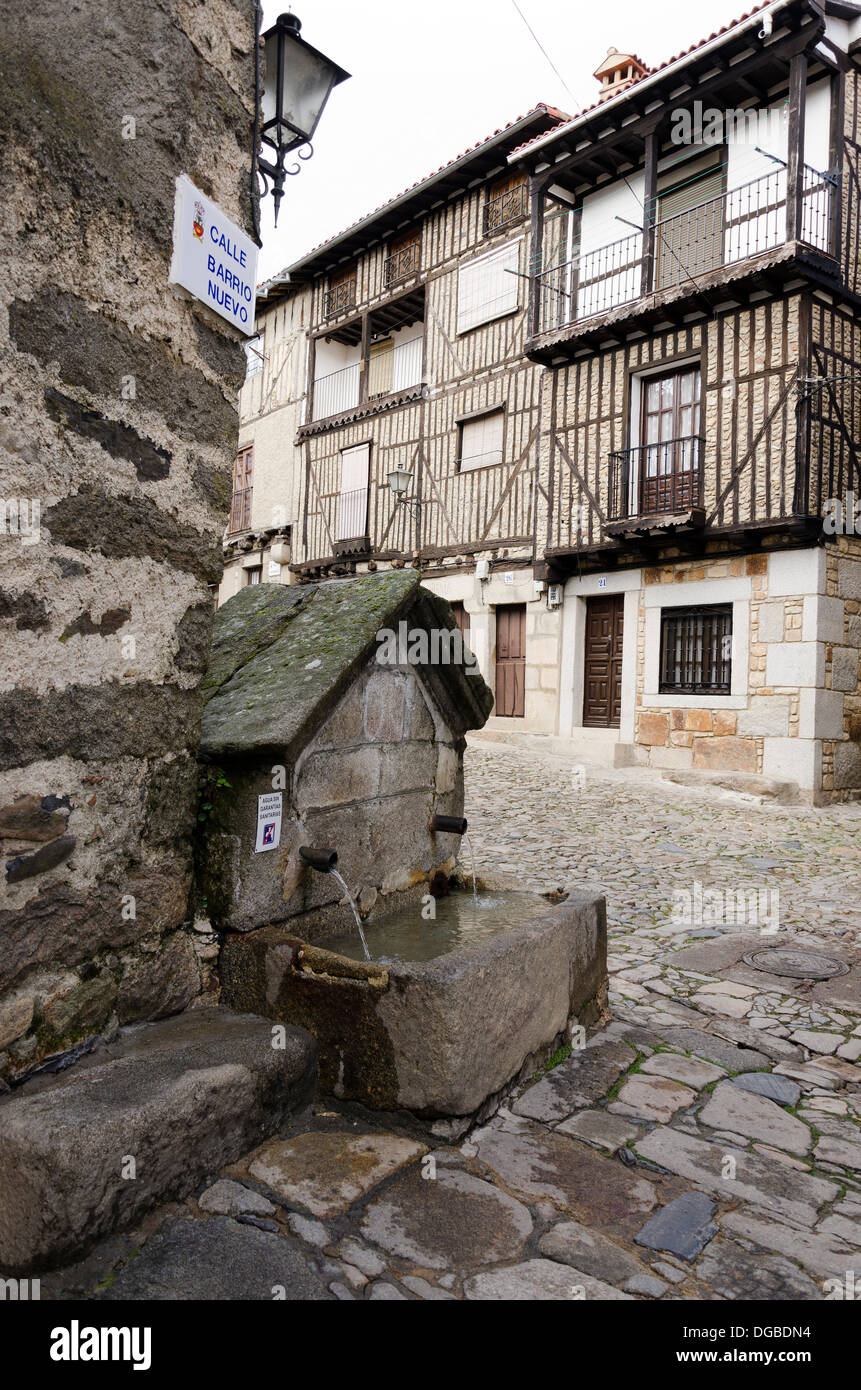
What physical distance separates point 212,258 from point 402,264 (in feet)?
48.0

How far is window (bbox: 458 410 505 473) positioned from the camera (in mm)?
13680

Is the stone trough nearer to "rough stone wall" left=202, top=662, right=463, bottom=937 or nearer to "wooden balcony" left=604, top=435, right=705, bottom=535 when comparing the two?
"rough stone wall" left=202, top=662, right=463, bottom=937

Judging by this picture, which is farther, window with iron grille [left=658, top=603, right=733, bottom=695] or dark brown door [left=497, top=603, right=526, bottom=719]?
dark brown door [left=497, top=603, right=526, bottom=719]

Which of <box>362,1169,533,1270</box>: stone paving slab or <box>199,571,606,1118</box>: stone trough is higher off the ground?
<box>199,571,606,1118</box>: stone trough

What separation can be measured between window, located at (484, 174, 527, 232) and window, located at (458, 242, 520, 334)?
0.46 meters

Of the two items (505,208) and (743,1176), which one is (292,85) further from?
(505,208)

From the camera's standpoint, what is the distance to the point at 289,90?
14.2ft

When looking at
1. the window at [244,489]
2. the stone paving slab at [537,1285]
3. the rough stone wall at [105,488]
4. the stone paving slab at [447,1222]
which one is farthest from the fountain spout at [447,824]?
the window at [244,489]

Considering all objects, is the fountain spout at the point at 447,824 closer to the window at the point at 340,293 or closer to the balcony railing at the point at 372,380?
the balcony railing at the point at 372,380

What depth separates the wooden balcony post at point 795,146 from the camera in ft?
30.9

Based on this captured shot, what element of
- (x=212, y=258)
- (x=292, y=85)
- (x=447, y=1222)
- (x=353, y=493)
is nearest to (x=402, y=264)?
(x=353, y=493)

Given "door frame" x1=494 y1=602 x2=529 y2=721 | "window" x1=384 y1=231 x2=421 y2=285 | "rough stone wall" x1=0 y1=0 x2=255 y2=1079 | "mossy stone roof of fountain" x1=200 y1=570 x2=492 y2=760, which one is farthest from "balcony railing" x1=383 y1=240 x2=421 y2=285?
"rough stone wall" x1=0 y1=0 x2=255 y2=1079

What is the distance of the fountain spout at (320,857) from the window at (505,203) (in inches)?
520
